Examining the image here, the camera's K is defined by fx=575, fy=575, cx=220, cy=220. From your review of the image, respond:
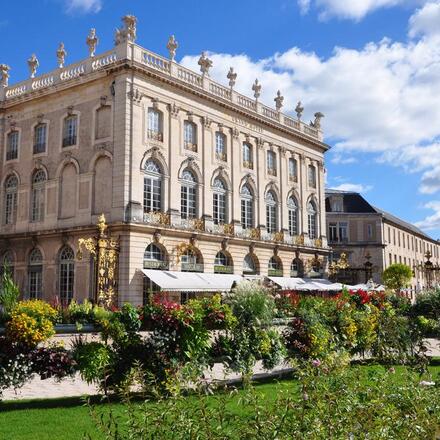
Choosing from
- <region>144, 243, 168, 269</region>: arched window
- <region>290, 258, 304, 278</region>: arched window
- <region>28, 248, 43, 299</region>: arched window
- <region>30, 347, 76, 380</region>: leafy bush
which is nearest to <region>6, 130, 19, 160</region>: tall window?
<region>28, 248, 43, 299</region>: arched window

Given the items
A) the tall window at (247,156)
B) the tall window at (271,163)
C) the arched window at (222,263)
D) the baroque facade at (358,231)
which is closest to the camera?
the arched window at (222,263)

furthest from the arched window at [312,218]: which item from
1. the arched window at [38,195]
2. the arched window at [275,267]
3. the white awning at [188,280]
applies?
the arched window at [38,195]

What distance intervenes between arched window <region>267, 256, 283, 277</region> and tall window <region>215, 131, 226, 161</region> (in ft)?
21.7

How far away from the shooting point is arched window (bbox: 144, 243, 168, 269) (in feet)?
79.7

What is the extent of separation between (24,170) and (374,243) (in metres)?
29.9

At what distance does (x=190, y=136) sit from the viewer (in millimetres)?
27500

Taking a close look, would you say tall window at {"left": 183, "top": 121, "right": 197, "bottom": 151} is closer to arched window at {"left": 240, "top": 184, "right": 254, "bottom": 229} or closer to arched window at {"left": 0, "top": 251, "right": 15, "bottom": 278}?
arched window at {"left": 240, "top": 184, "right": 254, "bottom": 229}

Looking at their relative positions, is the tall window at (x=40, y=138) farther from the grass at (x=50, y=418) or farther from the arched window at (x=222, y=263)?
the grass at (x=50, y=418)

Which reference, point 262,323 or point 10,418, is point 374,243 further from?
point 10,418

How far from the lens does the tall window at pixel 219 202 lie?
2873 cm

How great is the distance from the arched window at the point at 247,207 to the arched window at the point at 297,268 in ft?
14.6

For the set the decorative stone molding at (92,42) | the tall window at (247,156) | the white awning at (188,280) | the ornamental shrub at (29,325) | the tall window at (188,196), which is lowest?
the ornamental shrub at (29,325)

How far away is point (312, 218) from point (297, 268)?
402cm

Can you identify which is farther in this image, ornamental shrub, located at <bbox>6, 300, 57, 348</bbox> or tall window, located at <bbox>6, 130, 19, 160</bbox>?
tall window, located at <bbox>6, 130, 19, 160</bbox>
